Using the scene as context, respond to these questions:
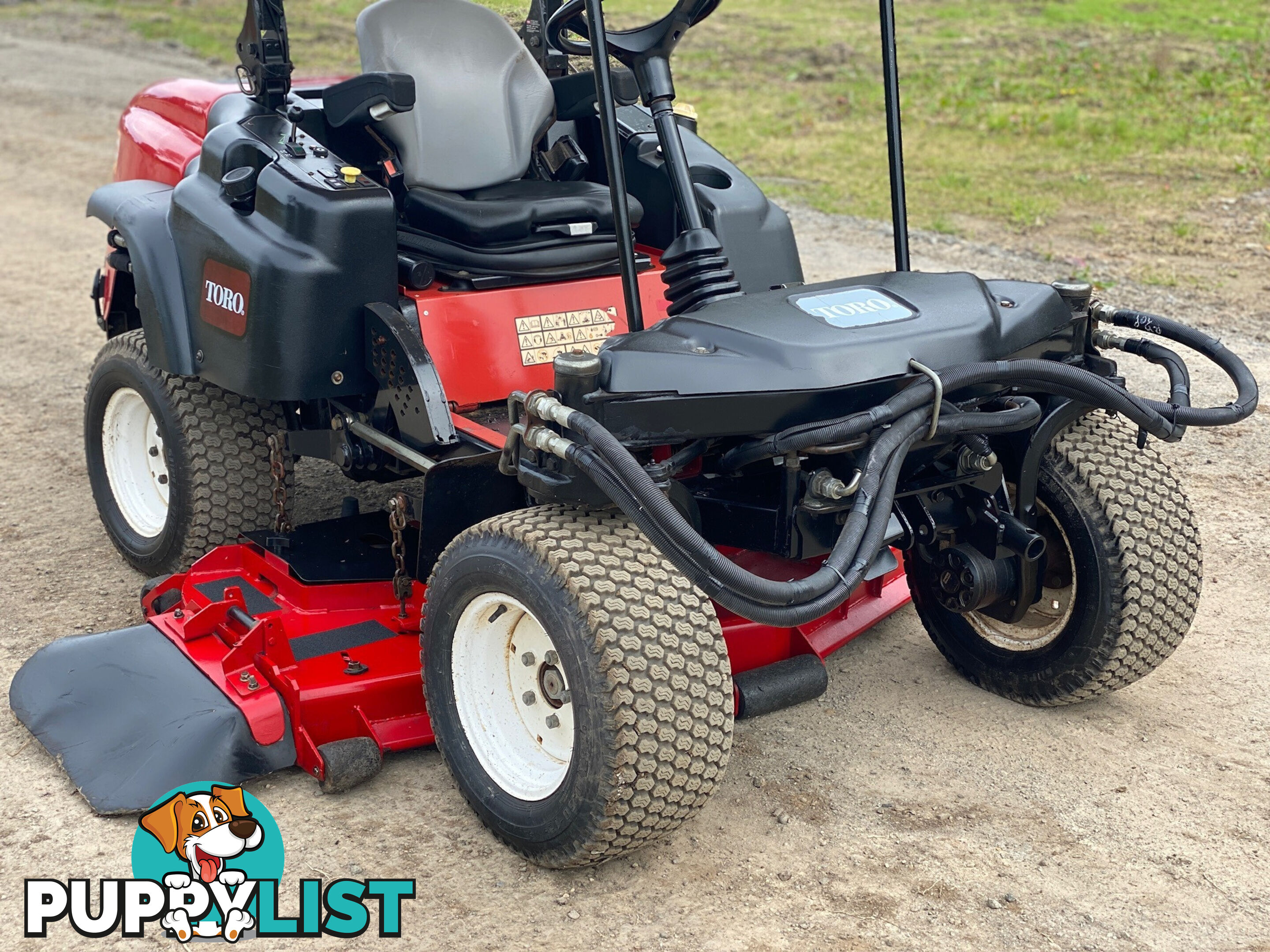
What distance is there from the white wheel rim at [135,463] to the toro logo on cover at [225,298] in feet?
2.32

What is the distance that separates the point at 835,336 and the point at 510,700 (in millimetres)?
985

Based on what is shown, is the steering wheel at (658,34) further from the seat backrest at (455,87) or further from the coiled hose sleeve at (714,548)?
the coiled hose sleeve at (714,548)

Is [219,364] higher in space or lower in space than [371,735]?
higher

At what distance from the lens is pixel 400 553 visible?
3275 millimetres

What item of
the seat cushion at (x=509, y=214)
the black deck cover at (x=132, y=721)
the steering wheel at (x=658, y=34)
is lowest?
the black deck cover at (x=132, y=721)

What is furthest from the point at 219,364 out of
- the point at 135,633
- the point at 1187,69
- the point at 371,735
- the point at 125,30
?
the point at 125,30

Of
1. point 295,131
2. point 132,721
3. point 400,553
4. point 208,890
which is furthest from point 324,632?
point 295,131

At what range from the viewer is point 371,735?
3.05 m

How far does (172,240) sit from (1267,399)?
400cm

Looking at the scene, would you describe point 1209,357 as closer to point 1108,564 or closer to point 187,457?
point 1108,564

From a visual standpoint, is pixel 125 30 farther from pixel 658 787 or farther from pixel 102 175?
pixel 658 787

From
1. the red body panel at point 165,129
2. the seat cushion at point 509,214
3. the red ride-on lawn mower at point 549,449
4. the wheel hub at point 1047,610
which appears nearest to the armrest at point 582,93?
the red ride-on lawn mower at point 549,449

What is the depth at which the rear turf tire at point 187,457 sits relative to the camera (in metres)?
3.78

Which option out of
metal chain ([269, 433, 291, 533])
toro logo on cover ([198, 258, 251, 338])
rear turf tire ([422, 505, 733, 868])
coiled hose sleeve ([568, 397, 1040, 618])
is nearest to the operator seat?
toro logo on cover ([198, 258, 251, 338])
